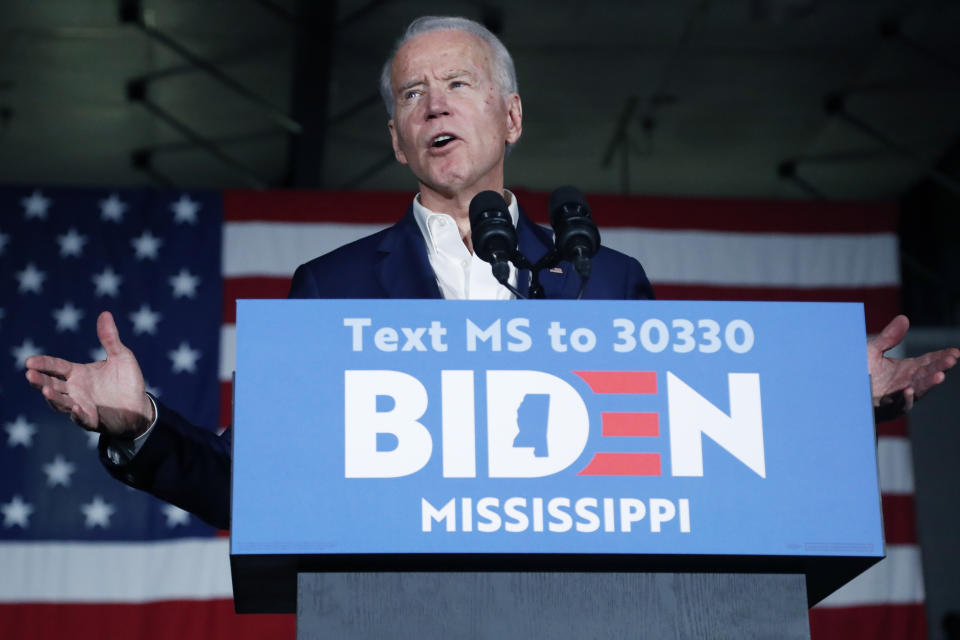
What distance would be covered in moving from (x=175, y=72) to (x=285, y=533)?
216 inches

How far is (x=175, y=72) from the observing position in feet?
21.5

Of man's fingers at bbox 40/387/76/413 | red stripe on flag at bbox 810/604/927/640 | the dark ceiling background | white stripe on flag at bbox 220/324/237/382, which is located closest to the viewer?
man's fingers at bbox 40/387/76/413

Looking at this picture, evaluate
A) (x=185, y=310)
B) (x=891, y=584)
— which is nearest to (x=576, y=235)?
(x=185, y=310)

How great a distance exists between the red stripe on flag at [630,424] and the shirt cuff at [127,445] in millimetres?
576

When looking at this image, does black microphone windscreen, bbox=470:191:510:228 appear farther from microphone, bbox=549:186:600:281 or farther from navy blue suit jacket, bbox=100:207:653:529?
navy blue suit jacket, bbox=100:207:653:529

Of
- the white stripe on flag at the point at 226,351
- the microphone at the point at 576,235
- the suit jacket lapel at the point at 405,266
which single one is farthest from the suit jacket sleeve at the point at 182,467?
the white stripe on flag at the point at 226,351

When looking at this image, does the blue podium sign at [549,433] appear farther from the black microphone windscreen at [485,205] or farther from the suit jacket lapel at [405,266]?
the suit jacket lapel at [405,266]

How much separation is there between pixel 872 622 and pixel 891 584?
6.3 inches

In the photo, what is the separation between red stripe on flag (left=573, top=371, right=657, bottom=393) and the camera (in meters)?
1.48

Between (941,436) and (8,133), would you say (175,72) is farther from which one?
(941,436)

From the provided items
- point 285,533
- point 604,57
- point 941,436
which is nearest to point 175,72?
point 604,57

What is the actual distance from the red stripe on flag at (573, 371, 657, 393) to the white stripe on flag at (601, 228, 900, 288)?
3.87 metres

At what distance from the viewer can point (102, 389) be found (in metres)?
1.62

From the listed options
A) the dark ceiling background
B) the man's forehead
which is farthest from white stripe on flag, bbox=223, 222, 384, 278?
the man's forehead
